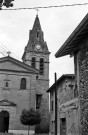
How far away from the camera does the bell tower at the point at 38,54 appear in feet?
145

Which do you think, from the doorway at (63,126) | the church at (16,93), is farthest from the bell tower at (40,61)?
the doorway at (63,126)

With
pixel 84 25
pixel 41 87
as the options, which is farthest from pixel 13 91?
pixel 84 25

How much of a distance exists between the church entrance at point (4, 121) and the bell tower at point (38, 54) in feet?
38.1

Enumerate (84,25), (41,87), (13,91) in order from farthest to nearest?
1. (41,87)
2. (13,91)
3. (84,25)

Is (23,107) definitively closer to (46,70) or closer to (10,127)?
(10,127)

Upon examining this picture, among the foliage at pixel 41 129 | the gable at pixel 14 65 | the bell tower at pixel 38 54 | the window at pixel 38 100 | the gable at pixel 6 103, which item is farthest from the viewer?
the bell tower at pixel 38 54

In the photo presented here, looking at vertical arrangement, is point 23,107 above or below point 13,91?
below

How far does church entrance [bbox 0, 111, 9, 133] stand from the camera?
33719 mm

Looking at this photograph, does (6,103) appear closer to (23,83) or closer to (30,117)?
(23,83)

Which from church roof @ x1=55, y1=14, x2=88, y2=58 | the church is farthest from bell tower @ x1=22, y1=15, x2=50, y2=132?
church roof @ x1=55, y1=14, x2=88, y2=58

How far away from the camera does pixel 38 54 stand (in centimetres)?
4553

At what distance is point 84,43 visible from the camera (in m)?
8.39

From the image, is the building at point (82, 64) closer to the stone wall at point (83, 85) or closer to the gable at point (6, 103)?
the stone wall at point (83, 85)

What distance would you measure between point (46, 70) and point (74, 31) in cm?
3679
